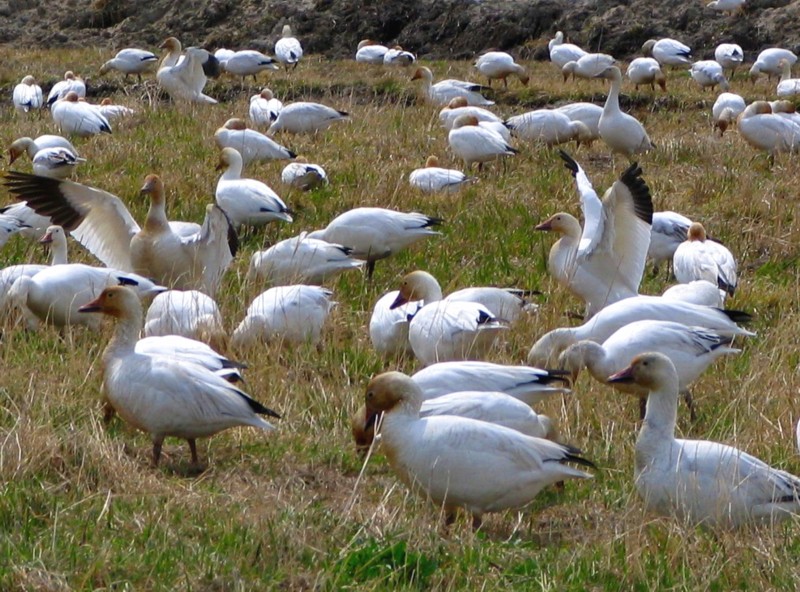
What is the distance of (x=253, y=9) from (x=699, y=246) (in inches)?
793

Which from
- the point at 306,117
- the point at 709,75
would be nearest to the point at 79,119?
the point at 306,117

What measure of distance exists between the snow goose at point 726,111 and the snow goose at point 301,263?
689 centimetres

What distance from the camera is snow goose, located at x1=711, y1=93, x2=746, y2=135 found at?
1381 centimetres

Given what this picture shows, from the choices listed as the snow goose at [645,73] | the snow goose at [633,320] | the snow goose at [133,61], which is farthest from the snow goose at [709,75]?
the snow goose at [633,320]

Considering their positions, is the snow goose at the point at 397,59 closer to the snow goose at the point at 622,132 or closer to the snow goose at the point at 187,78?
the snow goose at the point at 187,78

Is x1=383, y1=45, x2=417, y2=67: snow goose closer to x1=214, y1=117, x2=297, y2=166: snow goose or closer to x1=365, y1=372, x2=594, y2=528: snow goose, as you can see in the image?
x1=214, y1=117, x2=297, y2=166: snow goose

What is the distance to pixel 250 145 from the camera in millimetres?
11203

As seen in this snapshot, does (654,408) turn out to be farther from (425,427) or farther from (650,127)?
(650,127)

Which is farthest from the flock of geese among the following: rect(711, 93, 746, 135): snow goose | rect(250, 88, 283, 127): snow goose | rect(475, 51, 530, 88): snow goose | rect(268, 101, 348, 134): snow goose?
rect(475, 51, 530, 88): snow goose

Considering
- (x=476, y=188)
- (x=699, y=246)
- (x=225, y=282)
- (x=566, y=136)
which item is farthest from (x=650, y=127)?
(x=225, y=282)

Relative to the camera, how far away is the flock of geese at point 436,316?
4527 millimetres

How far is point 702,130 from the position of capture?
14109mm

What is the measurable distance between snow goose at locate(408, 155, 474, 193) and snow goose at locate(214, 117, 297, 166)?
5.15ft

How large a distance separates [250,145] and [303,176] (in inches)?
46.3
